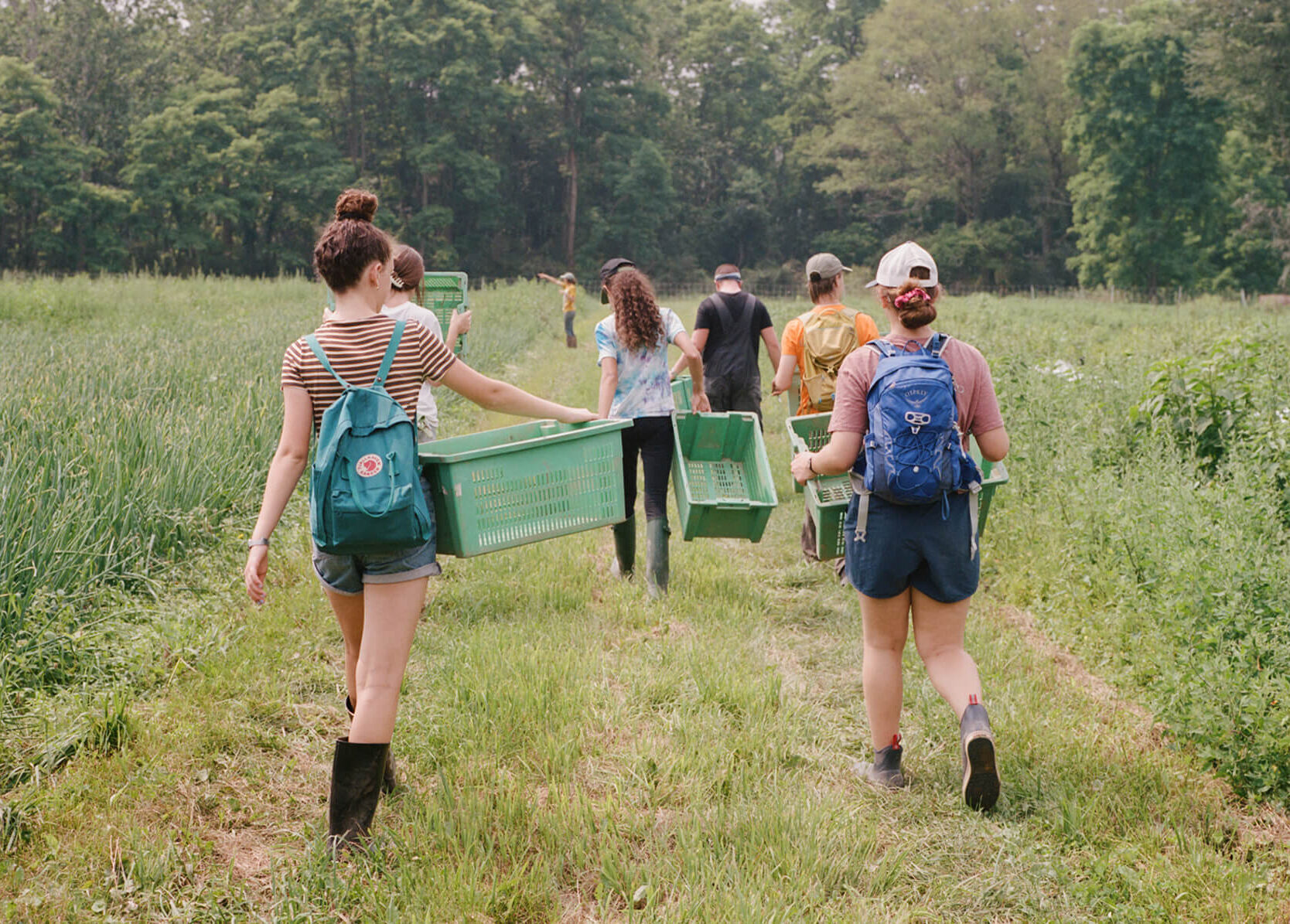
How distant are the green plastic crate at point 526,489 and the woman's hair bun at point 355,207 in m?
0.81

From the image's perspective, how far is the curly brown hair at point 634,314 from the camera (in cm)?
559

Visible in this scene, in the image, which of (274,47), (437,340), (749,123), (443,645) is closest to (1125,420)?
(443,645)

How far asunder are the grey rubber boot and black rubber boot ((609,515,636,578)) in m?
0.31

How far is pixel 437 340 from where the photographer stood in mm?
3156

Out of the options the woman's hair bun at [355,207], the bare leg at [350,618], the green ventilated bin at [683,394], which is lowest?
the bare leg at [350,618]

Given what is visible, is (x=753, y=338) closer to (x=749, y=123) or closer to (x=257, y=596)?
(x=257, y=596)

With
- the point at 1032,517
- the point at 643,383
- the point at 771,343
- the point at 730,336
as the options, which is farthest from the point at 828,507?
the point at 730,336

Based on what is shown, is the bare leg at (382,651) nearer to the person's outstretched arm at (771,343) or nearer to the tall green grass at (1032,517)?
the tall green grass at (1032,517)

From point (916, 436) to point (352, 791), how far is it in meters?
2.15

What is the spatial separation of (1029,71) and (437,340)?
6932 cm

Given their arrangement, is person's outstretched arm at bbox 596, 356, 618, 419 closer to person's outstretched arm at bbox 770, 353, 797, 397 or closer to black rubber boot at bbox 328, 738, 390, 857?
person's outstretched arm at bbox 770, 353, 797, 397

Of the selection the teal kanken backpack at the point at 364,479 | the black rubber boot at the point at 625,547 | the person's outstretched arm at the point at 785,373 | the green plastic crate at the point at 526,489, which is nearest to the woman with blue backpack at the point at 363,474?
the teal kanken backpack at the point at 364,479

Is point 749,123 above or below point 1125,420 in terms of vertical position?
above

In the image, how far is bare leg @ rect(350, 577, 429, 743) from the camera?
3066mm
